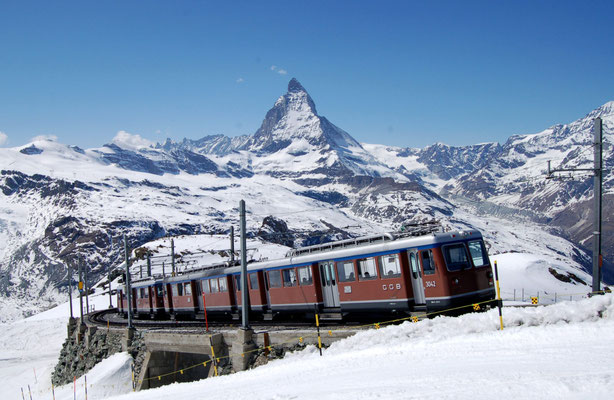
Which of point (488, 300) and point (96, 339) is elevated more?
point (488, 300)

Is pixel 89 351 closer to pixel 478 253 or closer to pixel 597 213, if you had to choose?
pixel 478 253

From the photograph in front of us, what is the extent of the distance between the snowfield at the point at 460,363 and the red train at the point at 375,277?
11.3 ft

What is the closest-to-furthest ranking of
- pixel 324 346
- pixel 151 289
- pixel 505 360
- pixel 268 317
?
1. pixel 505 360
2. pixel 324 346
3. pixel 268 317
4. pixel 151 289

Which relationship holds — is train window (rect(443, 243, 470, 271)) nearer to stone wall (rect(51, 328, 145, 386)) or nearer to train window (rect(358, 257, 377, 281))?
train window (rect(358, 257, 377, 281))

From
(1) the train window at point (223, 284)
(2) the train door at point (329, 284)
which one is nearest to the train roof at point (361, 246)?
(2) the train door at point (329, 284)

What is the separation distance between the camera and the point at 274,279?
27766 millimetres

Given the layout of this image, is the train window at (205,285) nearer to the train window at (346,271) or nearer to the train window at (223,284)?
the train window at (223,284)

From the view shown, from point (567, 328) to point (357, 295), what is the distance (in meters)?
10.4

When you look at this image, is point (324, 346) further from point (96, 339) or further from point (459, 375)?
point (96, 339)

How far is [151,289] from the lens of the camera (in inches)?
1812

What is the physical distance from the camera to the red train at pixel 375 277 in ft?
64.1

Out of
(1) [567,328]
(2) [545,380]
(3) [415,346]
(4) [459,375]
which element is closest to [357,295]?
(3) [415,346]

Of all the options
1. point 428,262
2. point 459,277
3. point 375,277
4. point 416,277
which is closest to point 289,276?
point 375,277

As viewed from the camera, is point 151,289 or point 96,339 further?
point 151,289
